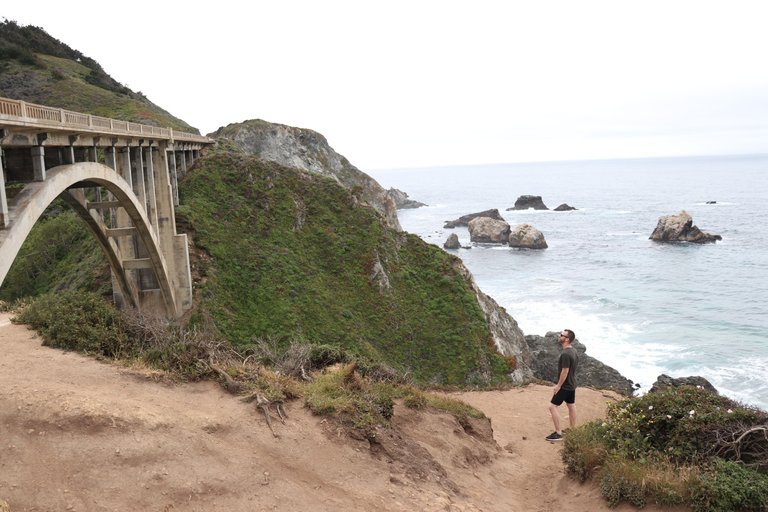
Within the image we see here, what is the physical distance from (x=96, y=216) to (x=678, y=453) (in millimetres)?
21293

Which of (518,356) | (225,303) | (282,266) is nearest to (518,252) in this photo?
(518,356)

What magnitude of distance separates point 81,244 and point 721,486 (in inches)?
1550

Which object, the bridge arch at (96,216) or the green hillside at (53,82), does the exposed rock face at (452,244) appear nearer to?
the green hillside at (53,82)

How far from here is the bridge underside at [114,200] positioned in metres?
13.6

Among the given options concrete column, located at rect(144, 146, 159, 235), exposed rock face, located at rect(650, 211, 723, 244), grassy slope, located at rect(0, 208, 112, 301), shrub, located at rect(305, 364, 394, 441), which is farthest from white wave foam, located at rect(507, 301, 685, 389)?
exposed rock face, located at rect(650, 211, 723, 244)

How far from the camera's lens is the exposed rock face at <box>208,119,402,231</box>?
65625 mm

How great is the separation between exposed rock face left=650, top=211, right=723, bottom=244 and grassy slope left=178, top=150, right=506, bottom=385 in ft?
200

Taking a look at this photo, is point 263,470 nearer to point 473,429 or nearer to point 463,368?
point 473,429

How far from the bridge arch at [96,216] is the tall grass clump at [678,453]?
12822mm

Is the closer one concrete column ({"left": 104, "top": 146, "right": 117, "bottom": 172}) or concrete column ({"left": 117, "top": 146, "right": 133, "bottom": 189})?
concrete column ({"left": 104, "top": 146, "right": 117, "bottom": 172})

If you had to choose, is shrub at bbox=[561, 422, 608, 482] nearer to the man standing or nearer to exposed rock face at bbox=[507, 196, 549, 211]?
the man standing

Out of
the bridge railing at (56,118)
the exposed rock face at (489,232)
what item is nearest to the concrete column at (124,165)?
the bridge railing at (56,118)

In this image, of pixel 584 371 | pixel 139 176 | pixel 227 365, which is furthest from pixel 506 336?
pixel 227 365

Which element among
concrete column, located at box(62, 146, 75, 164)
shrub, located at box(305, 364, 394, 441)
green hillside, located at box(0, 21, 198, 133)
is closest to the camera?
shrub, located at box(305, 364, 394, 441)
